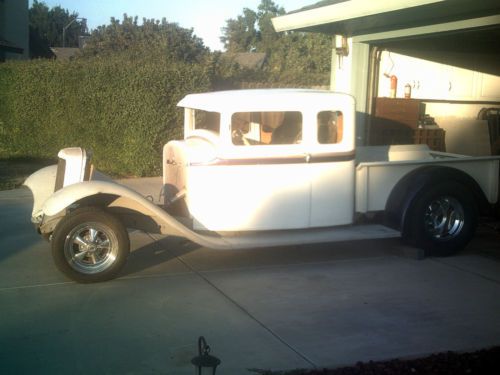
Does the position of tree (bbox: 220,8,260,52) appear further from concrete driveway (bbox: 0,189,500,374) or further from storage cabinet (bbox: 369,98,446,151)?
concrete driveway (bbox: 0,189,500,374)

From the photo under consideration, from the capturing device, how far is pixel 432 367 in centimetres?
450

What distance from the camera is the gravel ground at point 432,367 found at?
4418 mm

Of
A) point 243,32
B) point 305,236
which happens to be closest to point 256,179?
point 305,236

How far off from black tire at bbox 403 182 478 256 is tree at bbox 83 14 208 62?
2000cm

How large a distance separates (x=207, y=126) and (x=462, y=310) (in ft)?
12.2

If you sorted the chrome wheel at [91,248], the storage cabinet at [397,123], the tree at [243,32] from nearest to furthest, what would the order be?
the chrome wheel at [91,248]
the storage cabinet at [397,123]
the tree at [243,32]

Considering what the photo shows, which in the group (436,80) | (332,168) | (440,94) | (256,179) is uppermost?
(436,80)

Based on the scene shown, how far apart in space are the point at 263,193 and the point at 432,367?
9.41ft

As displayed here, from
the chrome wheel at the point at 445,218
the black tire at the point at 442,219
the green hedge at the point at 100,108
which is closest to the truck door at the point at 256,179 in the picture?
the black tire at the point at 442,219

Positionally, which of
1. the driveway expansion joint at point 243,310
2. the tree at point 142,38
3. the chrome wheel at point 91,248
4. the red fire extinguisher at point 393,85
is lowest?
the driveway expansion joint at point 243,310

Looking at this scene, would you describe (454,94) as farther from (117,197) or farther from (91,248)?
(91,248)

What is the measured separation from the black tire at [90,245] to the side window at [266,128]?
5.22ft

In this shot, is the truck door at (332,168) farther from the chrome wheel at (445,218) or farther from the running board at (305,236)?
the chrome wheel at (445,218)

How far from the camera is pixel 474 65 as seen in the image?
13.3m
